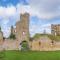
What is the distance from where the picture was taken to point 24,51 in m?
6.51

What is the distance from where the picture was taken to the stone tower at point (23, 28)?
22.0ft

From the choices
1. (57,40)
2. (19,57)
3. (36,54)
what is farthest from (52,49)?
(19,57)

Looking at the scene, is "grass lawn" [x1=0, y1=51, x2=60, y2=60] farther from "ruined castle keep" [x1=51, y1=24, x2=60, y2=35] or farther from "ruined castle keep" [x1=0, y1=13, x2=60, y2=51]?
"ruined castle keep" [x1=51, y1=24, x2=60, y2=35]

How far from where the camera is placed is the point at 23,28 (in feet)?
23.1

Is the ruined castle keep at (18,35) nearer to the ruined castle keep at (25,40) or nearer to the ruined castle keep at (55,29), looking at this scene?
the ruined castle keep at (25,40)

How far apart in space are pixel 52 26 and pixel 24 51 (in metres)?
1.00

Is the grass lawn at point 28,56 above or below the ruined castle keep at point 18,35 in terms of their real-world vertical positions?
below

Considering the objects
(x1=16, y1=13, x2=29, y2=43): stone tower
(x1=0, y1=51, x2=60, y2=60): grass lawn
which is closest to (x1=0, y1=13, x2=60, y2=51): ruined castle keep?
(x1=16, y1=13, x2=29, y2=43): stone tower

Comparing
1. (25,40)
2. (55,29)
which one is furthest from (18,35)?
A: (55,29)

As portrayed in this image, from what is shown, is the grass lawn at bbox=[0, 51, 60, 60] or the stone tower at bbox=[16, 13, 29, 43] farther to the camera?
the stone tower at bbox=[16, 13, 29, 43]

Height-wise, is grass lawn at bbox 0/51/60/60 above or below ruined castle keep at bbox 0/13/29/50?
below

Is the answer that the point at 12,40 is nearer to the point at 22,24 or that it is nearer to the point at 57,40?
the point at 22,24

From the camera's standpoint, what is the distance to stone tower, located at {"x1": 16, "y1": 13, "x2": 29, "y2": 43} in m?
6.70

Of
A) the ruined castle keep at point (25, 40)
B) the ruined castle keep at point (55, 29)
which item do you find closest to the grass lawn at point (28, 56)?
the ruined castle keep at point (25, 40)
